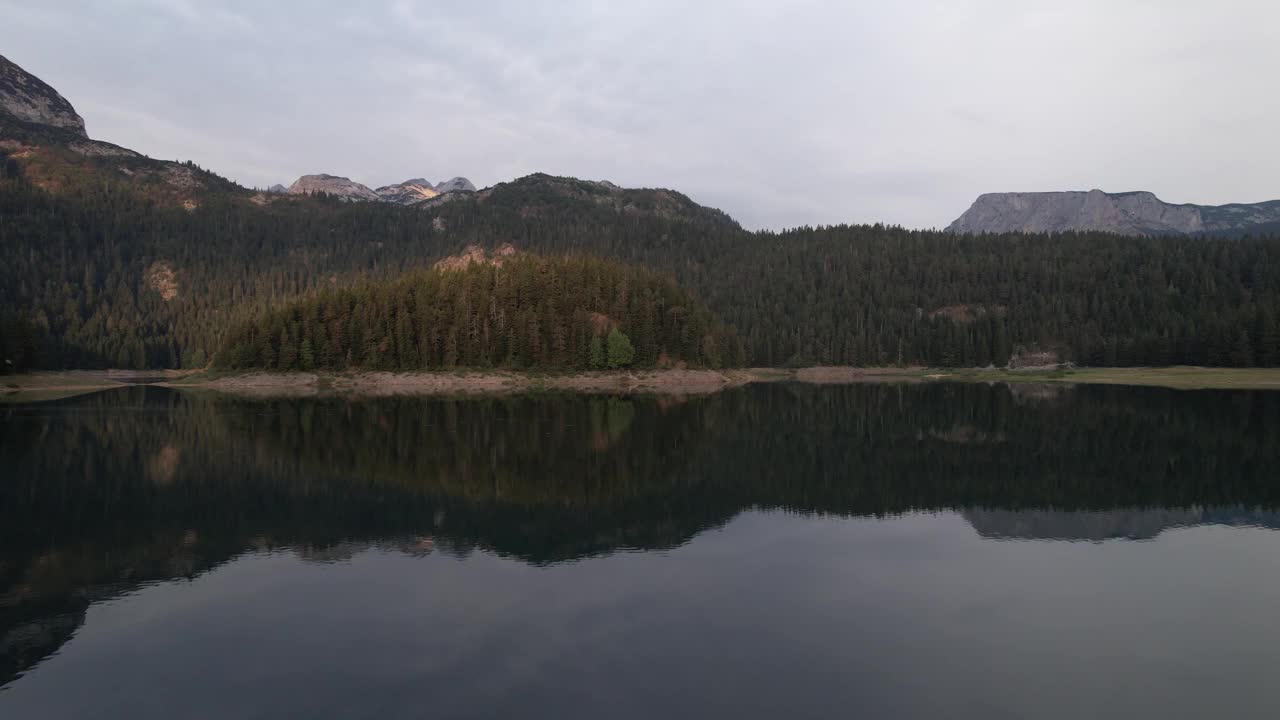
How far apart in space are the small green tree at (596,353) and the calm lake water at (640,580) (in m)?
63.8

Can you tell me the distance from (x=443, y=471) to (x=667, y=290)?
299 ft

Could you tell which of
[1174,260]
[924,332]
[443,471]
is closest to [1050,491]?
[443,471]

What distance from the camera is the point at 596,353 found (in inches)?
4178

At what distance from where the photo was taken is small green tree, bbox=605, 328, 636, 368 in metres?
106

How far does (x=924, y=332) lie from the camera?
16350 centimetres

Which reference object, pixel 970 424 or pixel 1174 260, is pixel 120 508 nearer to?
pixel 970 424

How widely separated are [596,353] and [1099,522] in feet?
278

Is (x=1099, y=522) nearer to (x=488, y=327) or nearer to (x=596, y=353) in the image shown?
(x=596, y=353)

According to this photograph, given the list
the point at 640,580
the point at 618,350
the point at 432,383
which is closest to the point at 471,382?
the point at 432,383

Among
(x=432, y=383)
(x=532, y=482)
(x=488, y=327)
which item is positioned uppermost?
(x=488, y=327)

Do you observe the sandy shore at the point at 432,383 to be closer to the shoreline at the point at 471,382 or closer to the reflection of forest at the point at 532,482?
the shoreline at the point at 471,382

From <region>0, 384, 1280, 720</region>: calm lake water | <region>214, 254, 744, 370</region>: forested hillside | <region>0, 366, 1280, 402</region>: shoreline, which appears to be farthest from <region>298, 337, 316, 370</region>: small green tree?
<region>0, 384, 1280, 720</region>: calm lake water

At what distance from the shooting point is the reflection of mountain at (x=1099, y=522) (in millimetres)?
23938

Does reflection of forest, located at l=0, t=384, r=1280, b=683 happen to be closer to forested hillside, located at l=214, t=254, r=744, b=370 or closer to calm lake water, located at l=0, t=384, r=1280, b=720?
calm lake water, located at l=0, t=384, r=1280, b=720
